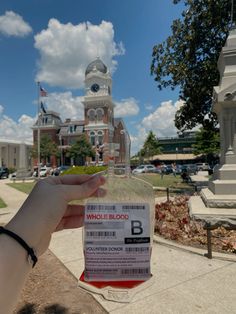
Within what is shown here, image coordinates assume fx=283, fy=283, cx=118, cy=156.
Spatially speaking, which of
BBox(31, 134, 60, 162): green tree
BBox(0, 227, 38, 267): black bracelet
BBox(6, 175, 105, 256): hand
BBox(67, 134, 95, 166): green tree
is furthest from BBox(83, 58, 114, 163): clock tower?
BBox(0, 227, 38, 267): black bracelet

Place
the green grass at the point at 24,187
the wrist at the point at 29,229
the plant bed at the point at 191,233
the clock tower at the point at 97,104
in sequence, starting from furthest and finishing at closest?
1. the clock tower at the point at 97,104
2. the green grass at the point at 24,187
3. the plant bed at the point at 191,233
4. the wrist at the point at 29,229

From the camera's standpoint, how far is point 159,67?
1747 centimetres

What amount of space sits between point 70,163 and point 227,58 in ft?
196

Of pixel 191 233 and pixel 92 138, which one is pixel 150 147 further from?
pixel 191 233

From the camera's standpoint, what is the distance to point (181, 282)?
13.1ft

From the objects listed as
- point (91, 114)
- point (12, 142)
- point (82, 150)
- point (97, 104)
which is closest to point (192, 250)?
point (82, 150)

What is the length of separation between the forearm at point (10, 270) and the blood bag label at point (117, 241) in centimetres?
33

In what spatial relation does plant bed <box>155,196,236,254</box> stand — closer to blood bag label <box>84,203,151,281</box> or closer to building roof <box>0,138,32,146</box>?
blood bag label <box>84,203,151,281</box>

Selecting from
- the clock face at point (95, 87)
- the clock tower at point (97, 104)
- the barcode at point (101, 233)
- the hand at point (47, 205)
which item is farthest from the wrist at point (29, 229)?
the clock face at point (95, 87)

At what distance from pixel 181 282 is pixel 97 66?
6541cm

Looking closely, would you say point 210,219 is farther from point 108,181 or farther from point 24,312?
point 108,181

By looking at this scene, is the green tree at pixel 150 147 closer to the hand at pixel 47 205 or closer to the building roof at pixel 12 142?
the building roof at pixel 12 142

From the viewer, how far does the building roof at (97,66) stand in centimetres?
6488

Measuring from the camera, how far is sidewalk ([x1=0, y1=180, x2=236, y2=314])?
330 centimetres
